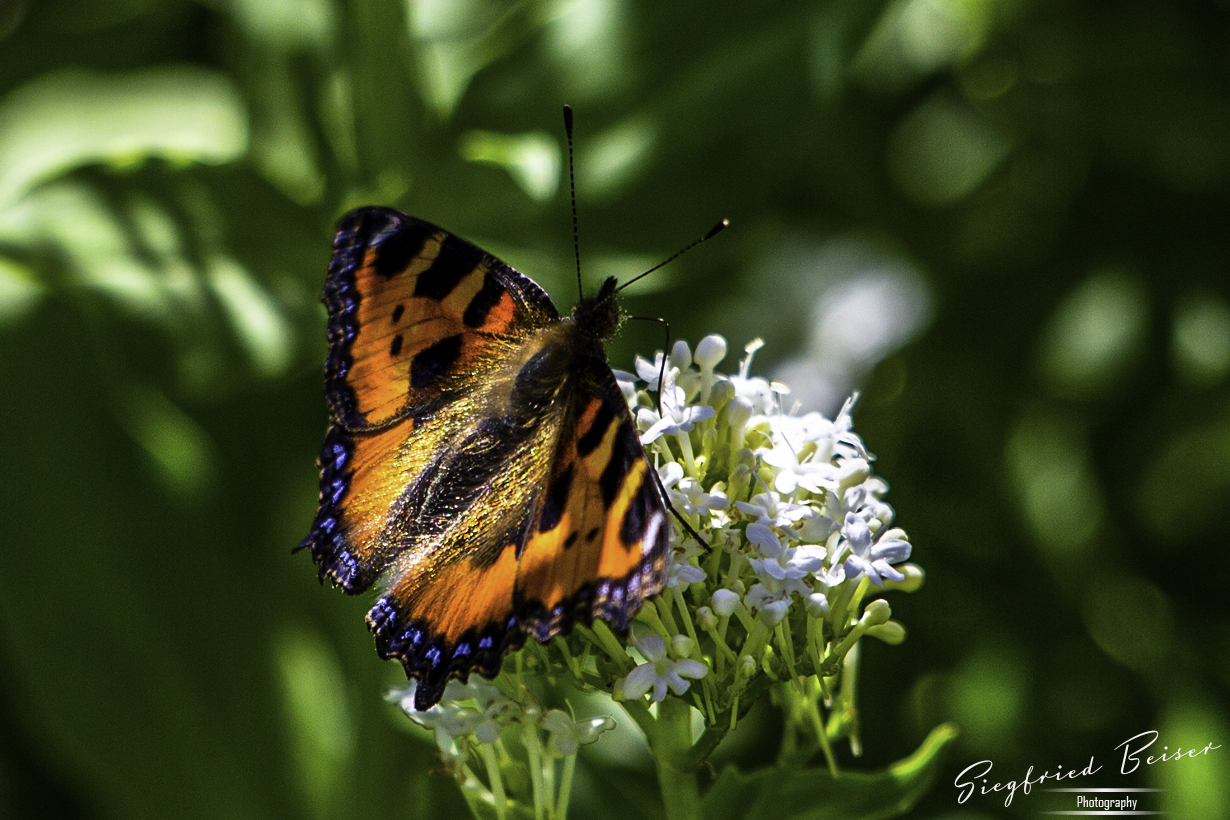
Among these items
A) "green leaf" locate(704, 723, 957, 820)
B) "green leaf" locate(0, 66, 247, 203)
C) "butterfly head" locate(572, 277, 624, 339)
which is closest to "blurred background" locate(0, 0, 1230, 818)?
"green leaf" locate(0, 66, 247, 203)

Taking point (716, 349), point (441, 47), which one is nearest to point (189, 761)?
point (716, 349)

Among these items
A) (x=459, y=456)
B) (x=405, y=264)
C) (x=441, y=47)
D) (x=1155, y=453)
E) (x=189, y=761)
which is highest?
(x=441, y=47)

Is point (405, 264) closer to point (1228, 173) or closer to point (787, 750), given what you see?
point (787, 750)

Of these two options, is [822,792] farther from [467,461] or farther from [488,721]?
[467,461]

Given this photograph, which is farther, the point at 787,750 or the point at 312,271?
the point at 312,271

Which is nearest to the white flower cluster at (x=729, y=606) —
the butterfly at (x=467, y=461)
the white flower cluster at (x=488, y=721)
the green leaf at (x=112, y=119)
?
the white flower cluster at (x=488, y=721)

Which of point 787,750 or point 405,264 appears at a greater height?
point 405,264

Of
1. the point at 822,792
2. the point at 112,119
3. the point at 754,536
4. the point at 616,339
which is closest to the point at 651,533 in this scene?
the point at 754,536

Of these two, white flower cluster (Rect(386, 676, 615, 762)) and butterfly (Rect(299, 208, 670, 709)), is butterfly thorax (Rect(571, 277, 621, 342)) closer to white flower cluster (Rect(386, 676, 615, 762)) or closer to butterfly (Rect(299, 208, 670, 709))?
butterfly (Rect(299, 208, 670, 709))
